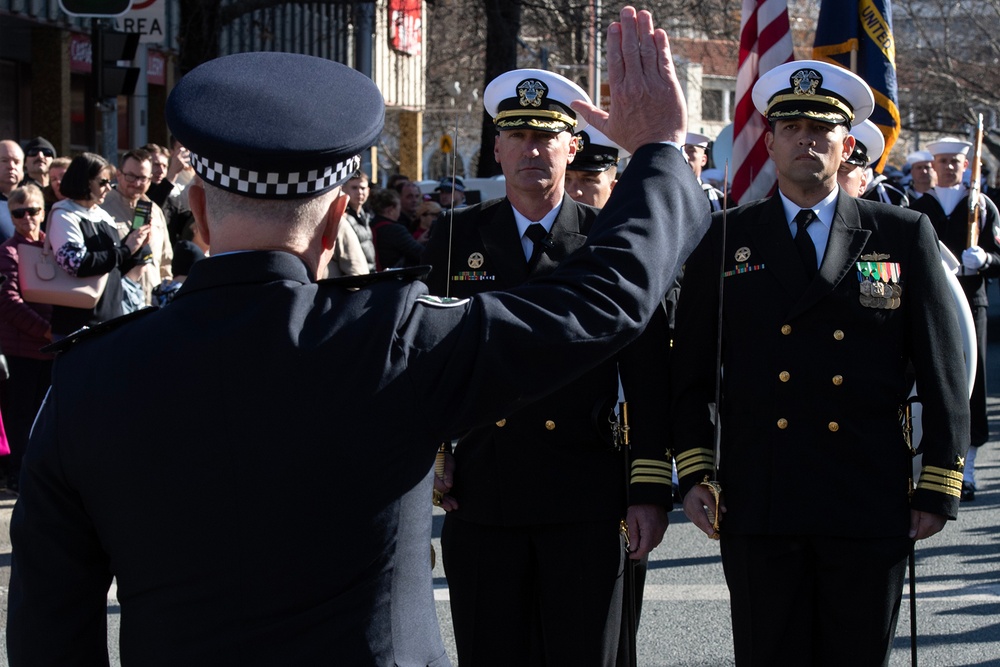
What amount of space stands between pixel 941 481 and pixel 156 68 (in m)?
16.4

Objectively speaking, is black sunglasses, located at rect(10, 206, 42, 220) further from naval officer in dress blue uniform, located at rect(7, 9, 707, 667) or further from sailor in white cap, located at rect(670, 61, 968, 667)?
Answer: naval officer in dress blue uniform, located at rect(7, 9, 707, 667)

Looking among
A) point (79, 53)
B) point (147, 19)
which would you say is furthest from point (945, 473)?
point (79, 53)

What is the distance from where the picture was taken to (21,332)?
7301 millimetres

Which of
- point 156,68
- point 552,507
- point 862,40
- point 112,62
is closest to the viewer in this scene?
point 552,507

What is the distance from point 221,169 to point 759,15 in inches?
226

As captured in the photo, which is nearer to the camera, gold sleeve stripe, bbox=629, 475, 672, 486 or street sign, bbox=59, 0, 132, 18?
gold sleeve stripe, bbox=629, 475, 672, 486

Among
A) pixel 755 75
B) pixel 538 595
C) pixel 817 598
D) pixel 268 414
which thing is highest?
pixel 755 75

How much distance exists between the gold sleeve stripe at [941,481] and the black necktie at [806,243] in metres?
0.59

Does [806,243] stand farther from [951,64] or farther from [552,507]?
[951,64]

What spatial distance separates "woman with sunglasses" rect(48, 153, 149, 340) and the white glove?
16.5 feet

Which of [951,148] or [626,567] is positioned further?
[951,148]

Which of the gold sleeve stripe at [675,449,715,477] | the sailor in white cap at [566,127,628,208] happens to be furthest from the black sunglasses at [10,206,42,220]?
the gold sleeve stripe at [675,449,715,477]

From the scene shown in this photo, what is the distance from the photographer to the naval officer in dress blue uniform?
1809 mm

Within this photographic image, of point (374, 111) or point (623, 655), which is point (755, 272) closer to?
point (623, 655)
